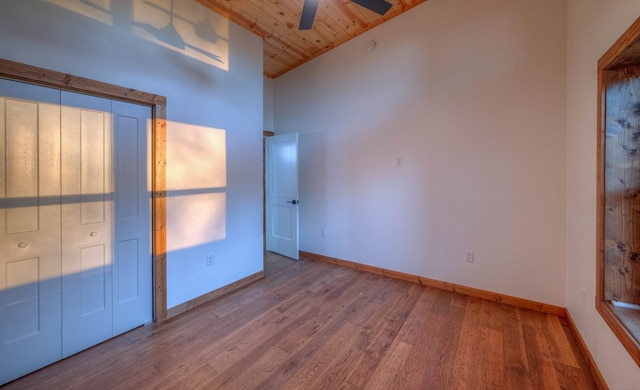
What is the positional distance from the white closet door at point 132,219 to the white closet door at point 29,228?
0.35 m

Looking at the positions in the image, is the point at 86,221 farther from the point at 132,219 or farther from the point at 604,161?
the point at 604,161

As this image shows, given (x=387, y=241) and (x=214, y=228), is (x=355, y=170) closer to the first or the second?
(x=387, y=241)

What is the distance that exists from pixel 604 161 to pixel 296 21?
3209mm

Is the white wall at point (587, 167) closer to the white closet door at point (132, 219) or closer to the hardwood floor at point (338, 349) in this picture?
the hardwood floor at point (338, 349)

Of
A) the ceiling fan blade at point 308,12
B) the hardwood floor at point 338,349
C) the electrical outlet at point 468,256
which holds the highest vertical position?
the ceiling fan blade at point 308,12

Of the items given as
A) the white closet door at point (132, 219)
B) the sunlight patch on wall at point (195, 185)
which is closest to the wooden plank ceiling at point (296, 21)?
the sunlight patch on wall at point (195, 185)

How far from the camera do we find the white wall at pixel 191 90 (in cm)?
172

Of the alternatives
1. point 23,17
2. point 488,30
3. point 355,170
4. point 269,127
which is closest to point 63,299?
point 23,17

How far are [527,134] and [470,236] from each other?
1155 millimetres

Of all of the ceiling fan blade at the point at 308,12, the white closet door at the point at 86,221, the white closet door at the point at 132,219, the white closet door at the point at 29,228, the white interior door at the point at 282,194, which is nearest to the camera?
the white closet door at the point at 29,228

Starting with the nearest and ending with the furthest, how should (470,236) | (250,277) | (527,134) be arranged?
(527,134) < (470,236) < (250,277)

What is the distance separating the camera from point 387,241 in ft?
10.8

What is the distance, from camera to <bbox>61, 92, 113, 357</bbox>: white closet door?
182cm

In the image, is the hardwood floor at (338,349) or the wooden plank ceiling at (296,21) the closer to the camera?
the hardwood floor at (338,349)
